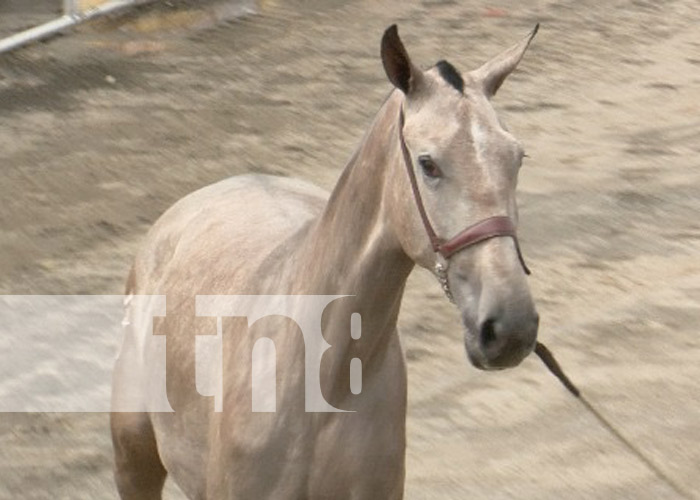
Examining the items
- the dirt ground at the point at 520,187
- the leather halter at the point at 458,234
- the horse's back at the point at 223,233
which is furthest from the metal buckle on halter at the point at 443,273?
Result: the dirt ground at the point at 520,187

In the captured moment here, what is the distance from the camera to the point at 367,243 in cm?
411

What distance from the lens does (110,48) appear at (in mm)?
10930

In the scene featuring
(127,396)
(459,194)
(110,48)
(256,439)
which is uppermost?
(459,194)

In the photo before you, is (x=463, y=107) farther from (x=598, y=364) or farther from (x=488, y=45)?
(x=488, y=45)

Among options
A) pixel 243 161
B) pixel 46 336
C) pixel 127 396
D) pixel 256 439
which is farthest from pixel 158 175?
pixel 256 439

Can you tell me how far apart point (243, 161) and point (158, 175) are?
1.45 feet

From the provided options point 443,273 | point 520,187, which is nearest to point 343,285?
point 443,273

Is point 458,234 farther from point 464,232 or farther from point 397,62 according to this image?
point 397,62

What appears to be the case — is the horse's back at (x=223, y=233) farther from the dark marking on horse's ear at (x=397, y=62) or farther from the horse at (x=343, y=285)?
the dark marking on horse's ear at (x=397, y=62)

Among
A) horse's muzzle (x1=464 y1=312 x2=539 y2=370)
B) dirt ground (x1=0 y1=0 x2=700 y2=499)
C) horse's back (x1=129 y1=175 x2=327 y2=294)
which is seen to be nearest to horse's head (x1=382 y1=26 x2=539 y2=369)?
horse's muzzle (x1=464 y1=312 x2=539 y2=370)

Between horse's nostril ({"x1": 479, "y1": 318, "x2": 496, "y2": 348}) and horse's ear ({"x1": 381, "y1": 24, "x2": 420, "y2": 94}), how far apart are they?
564 mm

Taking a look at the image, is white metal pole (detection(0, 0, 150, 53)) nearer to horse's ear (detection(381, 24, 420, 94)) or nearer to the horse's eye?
horse's ear (detection(381, 24, 420, 94))

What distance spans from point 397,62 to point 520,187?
17.0 ft

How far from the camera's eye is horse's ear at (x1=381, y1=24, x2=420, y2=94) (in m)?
3.86
